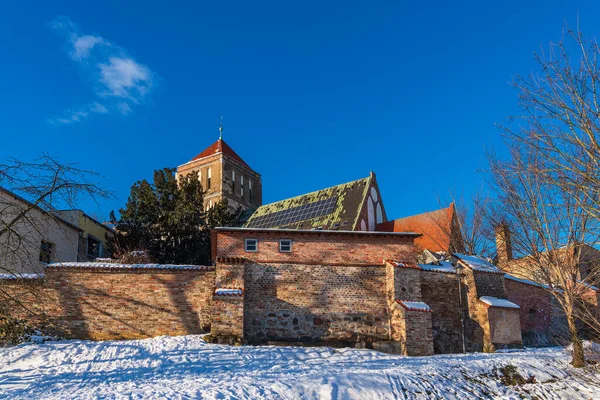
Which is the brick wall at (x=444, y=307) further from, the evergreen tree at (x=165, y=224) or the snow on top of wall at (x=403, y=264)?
the evergreen tree at (x=165, y=224)

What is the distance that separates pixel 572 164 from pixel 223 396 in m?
7.87

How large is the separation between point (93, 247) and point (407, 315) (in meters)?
19.4

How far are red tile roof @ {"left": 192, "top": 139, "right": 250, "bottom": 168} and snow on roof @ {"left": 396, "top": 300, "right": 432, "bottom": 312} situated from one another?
28205 millimetres

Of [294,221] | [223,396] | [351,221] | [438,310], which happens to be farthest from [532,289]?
[223,396]

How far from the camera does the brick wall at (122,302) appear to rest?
1702 centimetres

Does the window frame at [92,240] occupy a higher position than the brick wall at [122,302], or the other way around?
the window frame at [92,240]

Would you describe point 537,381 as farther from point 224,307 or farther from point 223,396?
point 224,307

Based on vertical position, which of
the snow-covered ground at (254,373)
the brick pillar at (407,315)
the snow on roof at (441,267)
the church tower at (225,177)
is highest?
the church tower at (225,177)

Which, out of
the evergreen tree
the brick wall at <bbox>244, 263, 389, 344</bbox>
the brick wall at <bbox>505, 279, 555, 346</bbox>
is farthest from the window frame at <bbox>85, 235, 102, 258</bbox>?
the brick wall at <bbox>505, 279, 555, 346</bbox>

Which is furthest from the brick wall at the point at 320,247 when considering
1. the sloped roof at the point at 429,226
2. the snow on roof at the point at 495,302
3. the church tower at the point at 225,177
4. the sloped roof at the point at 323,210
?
the church tower at the point at 225,177

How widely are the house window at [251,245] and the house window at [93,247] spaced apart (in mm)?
14127

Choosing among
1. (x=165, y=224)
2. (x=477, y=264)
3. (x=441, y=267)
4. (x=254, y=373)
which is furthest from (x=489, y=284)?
(x=165, y=224)

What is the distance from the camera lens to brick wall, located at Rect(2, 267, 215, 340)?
17016 mm

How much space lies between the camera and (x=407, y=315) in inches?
684
